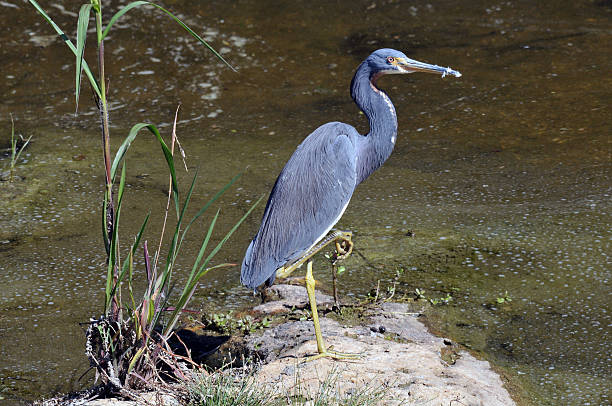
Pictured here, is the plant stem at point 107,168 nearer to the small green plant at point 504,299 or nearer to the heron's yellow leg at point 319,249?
the heron's yellow leg at point 319,249

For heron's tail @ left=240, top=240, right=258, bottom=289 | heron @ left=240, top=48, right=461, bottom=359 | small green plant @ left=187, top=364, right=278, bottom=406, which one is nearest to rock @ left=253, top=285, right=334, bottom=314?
heron @ left=240, top=48, right=461, bottom=359

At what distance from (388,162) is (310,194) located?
228cm

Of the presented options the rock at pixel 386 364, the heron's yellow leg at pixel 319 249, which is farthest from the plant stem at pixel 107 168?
the heron's yellow leg at pixel 319 249

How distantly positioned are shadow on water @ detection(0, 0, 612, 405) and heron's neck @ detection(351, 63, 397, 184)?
77cm

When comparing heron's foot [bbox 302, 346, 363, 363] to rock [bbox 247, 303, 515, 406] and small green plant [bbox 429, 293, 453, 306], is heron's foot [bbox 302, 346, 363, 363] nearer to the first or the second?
rock [bbox 247, 303, 515, 406]

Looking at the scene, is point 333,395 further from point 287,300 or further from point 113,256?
point 287,300

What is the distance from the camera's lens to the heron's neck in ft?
12.3

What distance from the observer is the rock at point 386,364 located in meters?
3.01

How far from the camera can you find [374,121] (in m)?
3.74

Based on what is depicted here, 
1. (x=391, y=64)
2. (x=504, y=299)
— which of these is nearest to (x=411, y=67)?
(x=391, y=64)

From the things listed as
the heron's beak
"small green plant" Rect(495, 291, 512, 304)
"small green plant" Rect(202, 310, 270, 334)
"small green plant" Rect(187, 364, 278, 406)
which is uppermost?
the heron's beak

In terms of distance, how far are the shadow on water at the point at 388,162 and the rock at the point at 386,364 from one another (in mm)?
209

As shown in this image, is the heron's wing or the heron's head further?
the heron's head

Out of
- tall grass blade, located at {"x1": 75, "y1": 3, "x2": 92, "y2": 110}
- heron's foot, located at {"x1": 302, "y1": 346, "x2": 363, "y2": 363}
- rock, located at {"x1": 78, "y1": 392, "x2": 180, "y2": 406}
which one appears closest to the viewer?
tall grass blade, located at {"x1": 75, "y1": 3, "x2": 92, "y2": 110}
